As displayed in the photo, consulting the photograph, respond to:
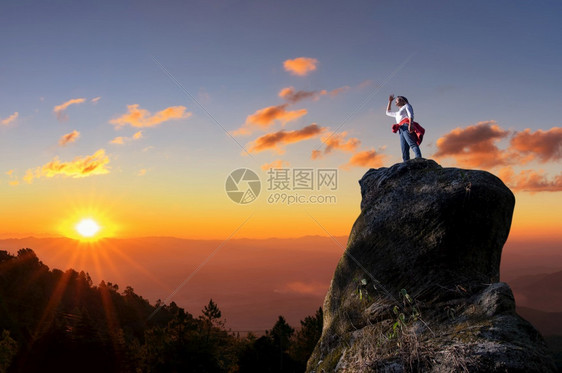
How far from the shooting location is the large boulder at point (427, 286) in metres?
7.04

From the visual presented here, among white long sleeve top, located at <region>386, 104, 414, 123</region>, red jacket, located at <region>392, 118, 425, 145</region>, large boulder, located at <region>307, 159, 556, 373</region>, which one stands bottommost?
large boulder, located at <region>307, 159, 556, 373</region>

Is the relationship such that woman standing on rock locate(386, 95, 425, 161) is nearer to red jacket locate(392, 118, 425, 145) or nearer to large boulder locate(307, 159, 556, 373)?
red jacket locate(392, 118, 425, 145)

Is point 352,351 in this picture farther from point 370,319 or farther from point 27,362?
point 27,362

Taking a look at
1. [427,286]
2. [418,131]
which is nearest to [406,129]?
[418,131]

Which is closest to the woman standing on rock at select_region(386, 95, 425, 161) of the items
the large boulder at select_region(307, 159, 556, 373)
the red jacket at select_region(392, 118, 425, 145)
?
the red jacket at select_region(392, 118, 425, 145)

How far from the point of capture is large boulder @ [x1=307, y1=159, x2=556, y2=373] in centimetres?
704

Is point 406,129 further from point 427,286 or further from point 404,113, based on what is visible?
point 427,286

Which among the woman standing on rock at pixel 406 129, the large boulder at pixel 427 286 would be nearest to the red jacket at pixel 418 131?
the woman standing on rock at pixel 406 129

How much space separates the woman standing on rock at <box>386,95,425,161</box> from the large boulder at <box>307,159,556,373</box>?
2.50 metres

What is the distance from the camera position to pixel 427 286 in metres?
9.27

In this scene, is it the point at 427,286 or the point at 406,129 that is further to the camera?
the point at 406,129

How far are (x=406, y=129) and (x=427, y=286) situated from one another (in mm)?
6745

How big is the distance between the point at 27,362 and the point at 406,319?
10.6 meters

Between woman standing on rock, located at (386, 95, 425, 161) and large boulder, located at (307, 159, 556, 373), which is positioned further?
woman standing on rock, located at (386, 95, 425, 161)
